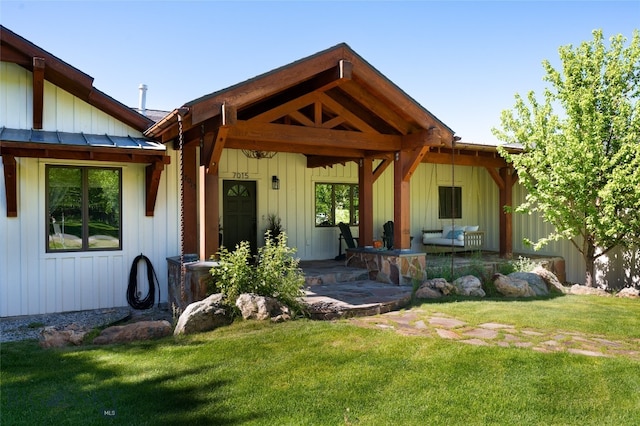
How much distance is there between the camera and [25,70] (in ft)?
22.9

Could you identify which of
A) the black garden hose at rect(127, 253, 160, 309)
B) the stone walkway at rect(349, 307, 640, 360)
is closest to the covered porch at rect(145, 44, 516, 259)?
the black garden hose at rect(127, 253, 160, 309)

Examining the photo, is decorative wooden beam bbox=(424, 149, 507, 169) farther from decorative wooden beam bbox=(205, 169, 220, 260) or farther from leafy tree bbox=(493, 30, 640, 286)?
decorative wooden beam bbox=(205, 169, 220, 260)

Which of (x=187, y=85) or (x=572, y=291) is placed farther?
(x=187, y=85)

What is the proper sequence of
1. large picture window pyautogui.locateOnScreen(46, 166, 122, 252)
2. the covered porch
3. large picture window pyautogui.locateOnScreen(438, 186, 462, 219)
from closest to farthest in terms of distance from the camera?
the covered porch, large picture window pyautogui.locateOnScreen(46, 166, 122, 252), large picture window pyautogui.locateOnScreen(438, 186, 462, 219)

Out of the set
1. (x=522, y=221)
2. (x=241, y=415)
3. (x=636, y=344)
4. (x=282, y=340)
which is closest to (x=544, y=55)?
(x=522, y=221)

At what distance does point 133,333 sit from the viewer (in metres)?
5.08

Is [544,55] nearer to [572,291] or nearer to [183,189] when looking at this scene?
[572,291]

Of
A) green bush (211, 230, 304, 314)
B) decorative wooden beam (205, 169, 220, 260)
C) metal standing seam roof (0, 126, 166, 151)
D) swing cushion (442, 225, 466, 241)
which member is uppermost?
metal standing seam roof (0, 126, 166, 151)

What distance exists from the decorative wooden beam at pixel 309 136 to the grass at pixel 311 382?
273 cm

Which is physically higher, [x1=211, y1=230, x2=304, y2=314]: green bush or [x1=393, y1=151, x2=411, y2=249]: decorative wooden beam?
[x1=393, y1=151, x2=411, y2=249]: decorative wooden beam

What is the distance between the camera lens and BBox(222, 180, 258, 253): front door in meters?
9.89

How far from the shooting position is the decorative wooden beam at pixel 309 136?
651cm

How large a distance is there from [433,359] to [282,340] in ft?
4.78

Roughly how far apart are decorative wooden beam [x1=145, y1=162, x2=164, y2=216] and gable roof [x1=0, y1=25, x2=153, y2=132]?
0.74 meters
